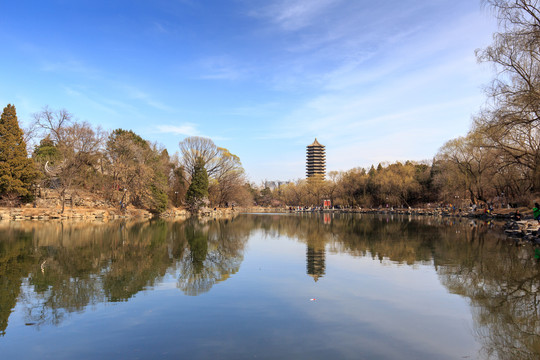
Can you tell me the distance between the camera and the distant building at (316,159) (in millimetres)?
119188

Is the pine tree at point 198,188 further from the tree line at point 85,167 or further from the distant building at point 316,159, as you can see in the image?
the distant building at point 316,159

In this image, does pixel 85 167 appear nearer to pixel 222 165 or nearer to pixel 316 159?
pixel 222 165

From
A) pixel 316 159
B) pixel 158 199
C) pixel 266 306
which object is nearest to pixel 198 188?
pixel 158 199

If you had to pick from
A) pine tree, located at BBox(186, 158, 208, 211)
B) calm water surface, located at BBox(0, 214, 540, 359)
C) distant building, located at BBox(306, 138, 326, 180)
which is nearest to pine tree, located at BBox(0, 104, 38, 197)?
pine tree, located at BBox(186, 158, 208, 211)

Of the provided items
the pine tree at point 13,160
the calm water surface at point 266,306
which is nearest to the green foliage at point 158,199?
the pine tree at point 13,160

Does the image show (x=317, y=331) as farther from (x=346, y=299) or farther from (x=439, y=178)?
(x=439, y=178)

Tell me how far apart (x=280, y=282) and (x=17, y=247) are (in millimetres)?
11131

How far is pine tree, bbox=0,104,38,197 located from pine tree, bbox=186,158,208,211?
1898 cm

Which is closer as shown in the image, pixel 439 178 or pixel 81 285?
pixel 81 285

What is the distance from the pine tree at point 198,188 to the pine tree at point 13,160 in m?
19.0

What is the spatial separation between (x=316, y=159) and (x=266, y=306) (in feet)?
375

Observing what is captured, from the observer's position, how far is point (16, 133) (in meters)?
32.2

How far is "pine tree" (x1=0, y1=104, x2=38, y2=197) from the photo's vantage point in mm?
30672

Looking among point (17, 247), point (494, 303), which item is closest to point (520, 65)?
point (494, 303)
